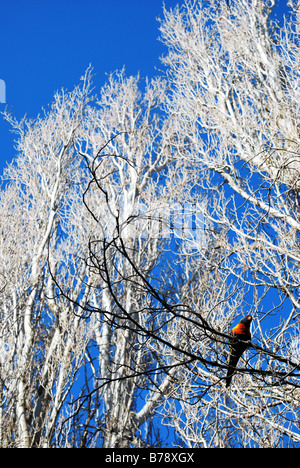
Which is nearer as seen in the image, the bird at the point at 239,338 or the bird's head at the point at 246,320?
the bird at the point at 239,338

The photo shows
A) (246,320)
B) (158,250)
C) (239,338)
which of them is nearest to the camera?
(239,338)

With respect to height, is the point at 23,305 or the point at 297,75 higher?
the point at 297,75

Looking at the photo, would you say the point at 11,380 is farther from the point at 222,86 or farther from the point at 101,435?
the point at 222,86

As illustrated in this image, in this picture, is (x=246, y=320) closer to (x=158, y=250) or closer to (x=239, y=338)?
(x=239, y=338)

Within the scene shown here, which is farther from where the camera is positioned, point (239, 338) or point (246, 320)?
point (246, 320)

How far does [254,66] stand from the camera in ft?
28.7

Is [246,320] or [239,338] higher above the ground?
[246,320]

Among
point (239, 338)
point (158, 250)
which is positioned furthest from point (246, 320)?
point (158, 250)

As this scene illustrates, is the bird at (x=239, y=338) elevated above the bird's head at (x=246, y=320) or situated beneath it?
situated beneath

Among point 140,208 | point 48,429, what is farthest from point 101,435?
point 140,208

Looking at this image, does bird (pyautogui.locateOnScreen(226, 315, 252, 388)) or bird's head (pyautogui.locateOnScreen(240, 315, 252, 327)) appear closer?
bird (pyautogui.locateOnScreen(226, 315, 252, 388))

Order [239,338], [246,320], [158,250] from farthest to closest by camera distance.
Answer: [158,250]
[246,320]
[239,338]

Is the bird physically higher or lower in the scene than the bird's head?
lower

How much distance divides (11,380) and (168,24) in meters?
8.69
